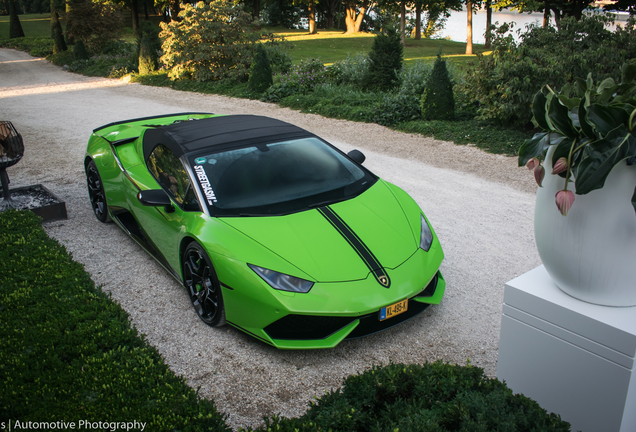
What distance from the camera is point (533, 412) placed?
82.1 inches

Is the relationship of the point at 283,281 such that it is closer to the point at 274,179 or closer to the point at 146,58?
the point at 274,179

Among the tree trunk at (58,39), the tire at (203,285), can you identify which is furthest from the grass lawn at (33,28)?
the tire at (203,285)

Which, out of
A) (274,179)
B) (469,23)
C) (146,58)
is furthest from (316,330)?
(469,23)

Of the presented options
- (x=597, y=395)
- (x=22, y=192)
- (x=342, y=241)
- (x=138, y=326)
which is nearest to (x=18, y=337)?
(x=138, y=326)

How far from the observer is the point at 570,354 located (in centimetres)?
230

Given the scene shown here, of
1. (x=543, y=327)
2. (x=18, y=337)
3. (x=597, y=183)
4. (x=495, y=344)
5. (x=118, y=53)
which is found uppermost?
(x=118, y=53)

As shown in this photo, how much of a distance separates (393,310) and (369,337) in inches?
19.2

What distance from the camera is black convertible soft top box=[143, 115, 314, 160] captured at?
420 centimetres

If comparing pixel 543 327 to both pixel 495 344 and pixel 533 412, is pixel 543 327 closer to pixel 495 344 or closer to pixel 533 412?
pixel 533 412

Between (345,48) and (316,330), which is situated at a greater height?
(345,48)

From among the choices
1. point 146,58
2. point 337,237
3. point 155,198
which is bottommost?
point 337,237

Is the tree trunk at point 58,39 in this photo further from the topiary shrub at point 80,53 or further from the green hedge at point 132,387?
the green hedge at point 132,387

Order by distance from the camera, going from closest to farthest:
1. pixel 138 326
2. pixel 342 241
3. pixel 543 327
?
1. pixel 543 327
2. pixel 342 241
3. pixel 138 326

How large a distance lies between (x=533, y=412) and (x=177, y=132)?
3.77 meters
